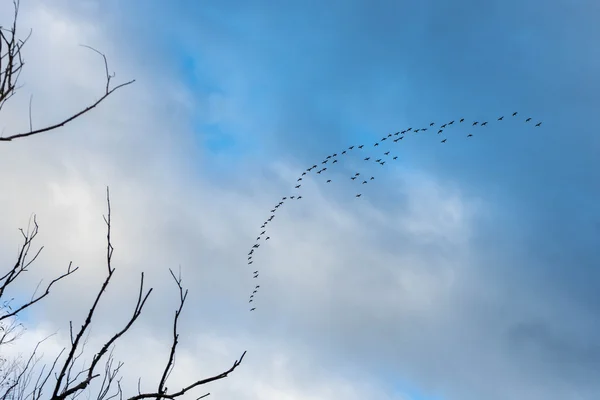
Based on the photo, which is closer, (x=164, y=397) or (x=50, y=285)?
(x=164, y=397)

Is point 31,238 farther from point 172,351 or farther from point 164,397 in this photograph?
point 164,397

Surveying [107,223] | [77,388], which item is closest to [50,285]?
[107,223]

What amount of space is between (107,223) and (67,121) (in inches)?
41.1

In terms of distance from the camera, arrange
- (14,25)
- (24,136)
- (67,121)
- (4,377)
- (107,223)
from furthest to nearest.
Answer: (4,377) < (14,25) < (107,223) < (67,121) < (24,136)

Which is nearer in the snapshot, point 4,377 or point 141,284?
point 141,284

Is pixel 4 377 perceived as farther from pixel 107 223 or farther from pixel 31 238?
pixel 107 223

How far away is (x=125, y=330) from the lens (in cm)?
423

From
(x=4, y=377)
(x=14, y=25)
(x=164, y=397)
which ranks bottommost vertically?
(x=164, y=397)

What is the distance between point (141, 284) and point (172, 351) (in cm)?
64

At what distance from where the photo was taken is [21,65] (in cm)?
509

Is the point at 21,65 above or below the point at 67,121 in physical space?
above

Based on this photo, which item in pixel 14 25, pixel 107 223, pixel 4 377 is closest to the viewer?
pixel 107 223

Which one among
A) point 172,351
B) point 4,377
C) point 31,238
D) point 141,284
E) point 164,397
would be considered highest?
point 4,377

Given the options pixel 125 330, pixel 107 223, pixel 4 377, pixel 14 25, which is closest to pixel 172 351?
pixel 125 330
